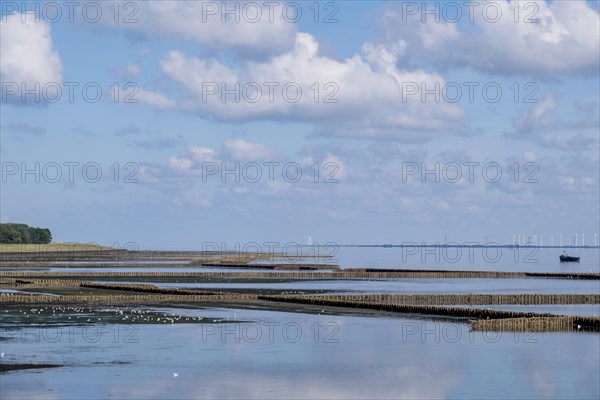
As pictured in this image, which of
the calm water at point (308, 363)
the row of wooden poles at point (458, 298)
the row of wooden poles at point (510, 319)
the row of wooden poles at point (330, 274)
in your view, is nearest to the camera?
the calm water at point (308, 363)

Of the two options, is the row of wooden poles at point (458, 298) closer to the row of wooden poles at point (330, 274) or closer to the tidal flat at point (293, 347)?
the tidal flat at point (293, 347)

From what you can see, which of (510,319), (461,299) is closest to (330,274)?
(461,299)

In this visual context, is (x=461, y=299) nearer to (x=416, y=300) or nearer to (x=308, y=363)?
(x=416, y=300)

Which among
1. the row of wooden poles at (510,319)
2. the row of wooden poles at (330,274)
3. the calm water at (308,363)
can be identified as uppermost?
the row of wooden poles at (330,274)

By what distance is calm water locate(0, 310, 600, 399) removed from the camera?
4516cm

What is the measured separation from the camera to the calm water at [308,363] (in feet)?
148

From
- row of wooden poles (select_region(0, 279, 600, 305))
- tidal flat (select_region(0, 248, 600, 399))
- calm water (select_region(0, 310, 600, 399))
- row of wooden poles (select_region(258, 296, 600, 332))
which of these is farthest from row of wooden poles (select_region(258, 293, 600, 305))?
calm water (select_region(0, 310, 600, 399))

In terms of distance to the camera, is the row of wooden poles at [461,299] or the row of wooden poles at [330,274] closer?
the row of wooden poles at [461,299]

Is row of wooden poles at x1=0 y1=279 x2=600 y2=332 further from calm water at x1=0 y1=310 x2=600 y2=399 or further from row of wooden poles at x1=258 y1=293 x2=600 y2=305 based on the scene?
calm water at x1=0 y1=310 x2=600 y2=399

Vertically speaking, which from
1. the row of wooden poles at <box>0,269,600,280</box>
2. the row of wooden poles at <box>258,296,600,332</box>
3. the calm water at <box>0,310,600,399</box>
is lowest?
the calm water at <box>0,310,600,399</box>

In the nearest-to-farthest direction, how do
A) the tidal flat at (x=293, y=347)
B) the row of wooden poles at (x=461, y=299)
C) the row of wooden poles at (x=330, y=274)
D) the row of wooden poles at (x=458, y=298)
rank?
the tidal flat at (x=293, y=347) < the row of wooden poles at (x=458, y=298) < the row of wooden poles at (x=461, y=299) < the row of wooden poles at (x=330, y=274)

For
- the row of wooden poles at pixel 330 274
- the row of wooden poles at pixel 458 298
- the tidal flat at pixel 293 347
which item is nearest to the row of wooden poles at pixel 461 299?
the row of wooden poles at pixel 458 298

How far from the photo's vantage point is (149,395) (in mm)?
43250

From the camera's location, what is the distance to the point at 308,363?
5394cm
